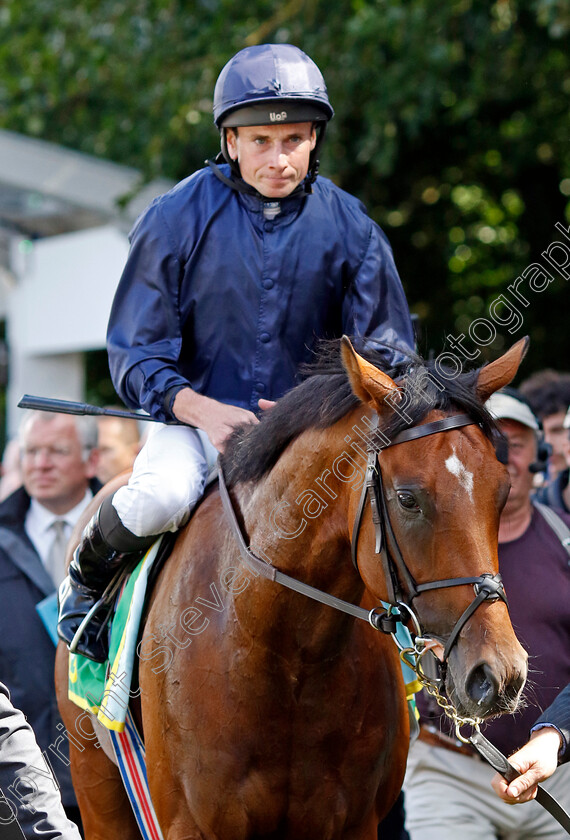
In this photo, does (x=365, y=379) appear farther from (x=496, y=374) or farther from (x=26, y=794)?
(x=26, y=794)

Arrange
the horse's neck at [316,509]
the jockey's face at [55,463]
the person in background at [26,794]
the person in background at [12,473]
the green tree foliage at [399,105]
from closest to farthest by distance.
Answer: the person in background at [26,794]
the horse's neck at [316,509]
the jockey's face at [55,463]
the person in background at [12,473]
the green tree foliage at [399,105]

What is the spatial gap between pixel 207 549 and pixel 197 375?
773mm

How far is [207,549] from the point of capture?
137 inches

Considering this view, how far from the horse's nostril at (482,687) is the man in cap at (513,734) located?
5.40 feet

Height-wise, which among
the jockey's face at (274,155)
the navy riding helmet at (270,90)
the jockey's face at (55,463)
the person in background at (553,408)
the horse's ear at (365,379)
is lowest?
the jockey's face at (55,463)

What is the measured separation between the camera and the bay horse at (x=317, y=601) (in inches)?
111

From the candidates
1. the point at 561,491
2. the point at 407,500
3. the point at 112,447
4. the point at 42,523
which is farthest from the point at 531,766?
the point at 112,447

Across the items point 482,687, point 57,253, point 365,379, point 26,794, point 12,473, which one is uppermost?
point 365,379

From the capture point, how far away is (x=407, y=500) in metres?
2.83

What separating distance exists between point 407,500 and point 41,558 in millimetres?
3015

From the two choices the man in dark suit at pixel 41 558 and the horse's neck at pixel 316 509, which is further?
the man in dark suit at pixel 41 558

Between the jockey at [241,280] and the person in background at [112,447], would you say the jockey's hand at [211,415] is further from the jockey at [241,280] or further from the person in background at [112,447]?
the person in background at [112,447]

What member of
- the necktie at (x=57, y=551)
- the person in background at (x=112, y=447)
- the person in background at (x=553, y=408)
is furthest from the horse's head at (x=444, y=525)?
the person in background at (x=112, y=447)

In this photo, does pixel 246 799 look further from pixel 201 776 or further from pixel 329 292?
pixel 329 292
